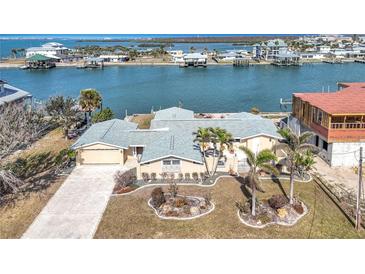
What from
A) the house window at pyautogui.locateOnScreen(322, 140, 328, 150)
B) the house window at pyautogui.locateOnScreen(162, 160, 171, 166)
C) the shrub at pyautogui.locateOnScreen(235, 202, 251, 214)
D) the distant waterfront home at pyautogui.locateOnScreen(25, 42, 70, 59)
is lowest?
the shrub at pyautogui.locateOnScreen(235, 202, 251, 214)

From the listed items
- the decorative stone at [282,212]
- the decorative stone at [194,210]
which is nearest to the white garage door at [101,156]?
the decorative stone at [194,210]

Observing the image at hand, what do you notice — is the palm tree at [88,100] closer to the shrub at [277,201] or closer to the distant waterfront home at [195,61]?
the shrub at [277,201]

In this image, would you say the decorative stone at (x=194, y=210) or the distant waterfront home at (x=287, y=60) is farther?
the distant waterfront home at (x=287, y=60)

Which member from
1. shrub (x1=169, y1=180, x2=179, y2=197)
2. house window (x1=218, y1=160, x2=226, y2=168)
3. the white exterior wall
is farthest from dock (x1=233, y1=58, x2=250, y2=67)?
shrub (x1=169, y1=180, x2=179, y2=197)

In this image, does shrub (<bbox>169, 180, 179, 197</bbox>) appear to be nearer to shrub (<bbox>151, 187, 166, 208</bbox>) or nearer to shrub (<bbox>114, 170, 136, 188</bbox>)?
shrub (<bbox>151, 187, 166, 208</bbox>)

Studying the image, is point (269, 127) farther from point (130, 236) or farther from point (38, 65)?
point (38, 65)

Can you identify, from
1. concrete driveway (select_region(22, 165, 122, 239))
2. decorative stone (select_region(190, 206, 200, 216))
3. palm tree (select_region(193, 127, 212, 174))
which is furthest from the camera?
palm tree (select_region(193, 127, 212, 174))
